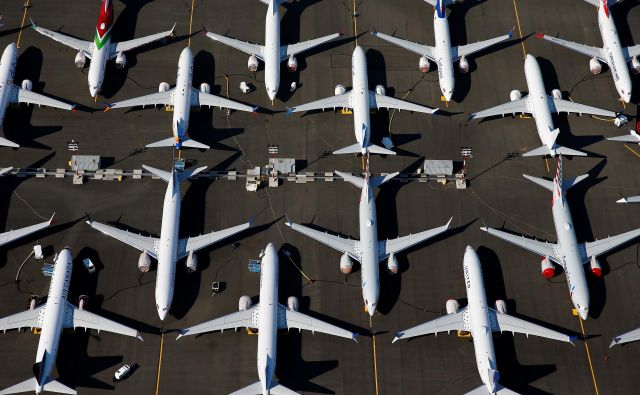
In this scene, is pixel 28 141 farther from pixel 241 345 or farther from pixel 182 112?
pixel 241 345

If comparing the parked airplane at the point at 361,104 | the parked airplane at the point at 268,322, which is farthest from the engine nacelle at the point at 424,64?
the parked airplane at the point at 268,322

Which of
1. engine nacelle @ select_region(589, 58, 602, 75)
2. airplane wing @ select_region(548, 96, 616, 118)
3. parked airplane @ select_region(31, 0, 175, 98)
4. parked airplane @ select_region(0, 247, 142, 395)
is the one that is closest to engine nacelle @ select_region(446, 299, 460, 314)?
airplane wing @ select_region(548, 96, 616, 118)

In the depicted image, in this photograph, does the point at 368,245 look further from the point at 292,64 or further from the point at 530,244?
the point at 292,64

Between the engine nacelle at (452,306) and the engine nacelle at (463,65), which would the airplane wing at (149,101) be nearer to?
the engine nacelle at (463,65)

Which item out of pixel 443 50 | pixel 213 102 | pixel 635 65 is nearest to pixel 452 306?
pixel 443 50

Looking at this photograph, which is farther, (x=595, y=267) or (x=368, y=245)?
(x=595, y=267)

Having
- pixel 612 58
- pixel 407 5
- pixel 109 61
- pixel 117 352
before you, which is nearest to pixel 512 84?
pixel 612 58

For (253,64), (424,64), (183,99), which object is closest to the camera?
(183,99)
